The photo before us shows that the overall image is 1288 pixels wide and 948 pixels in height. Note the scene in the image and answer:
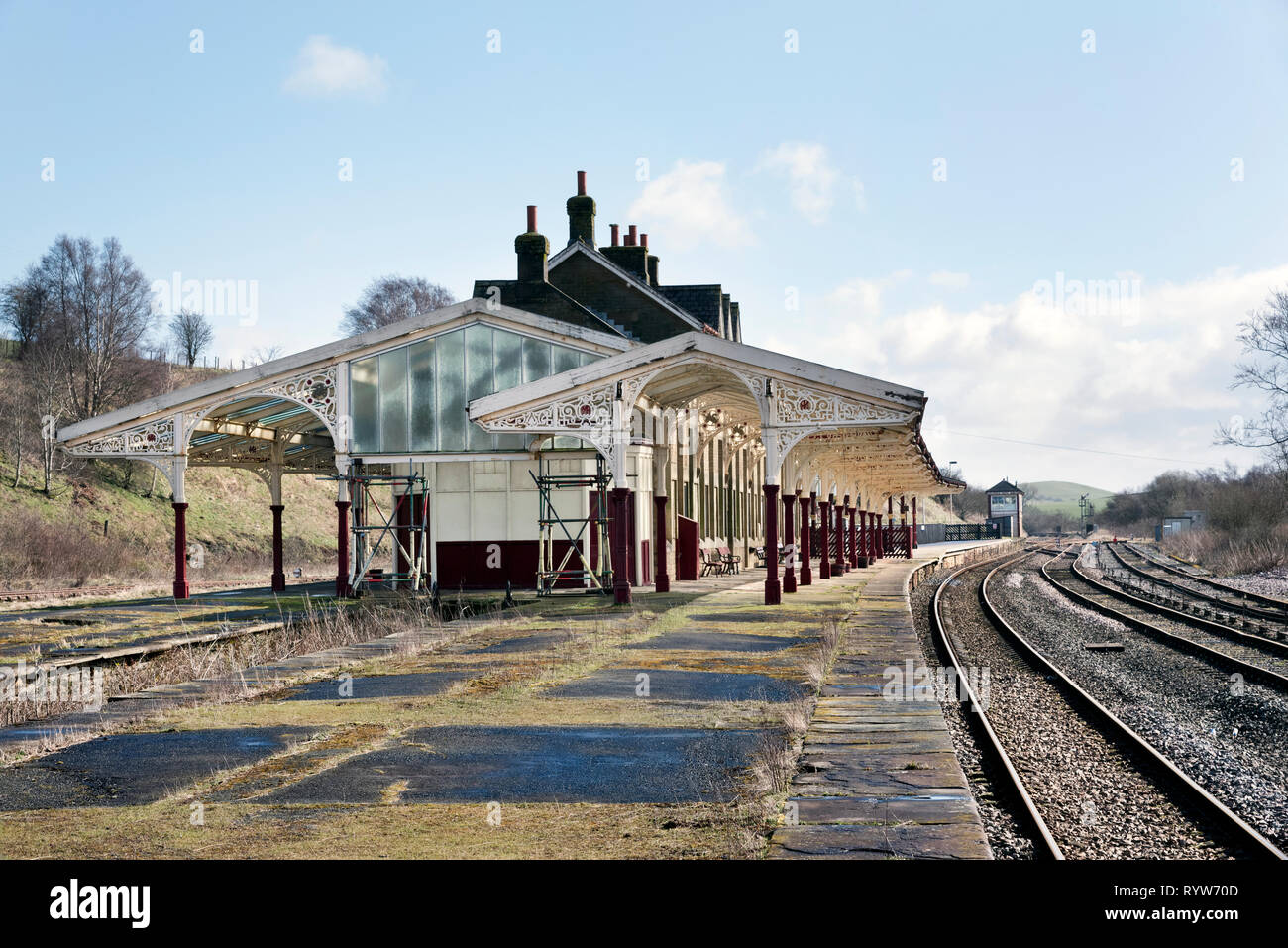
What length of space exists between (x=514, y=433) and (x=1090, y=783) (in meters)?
16.4

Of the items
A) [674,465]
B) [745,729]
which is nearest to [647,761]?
[745,729]

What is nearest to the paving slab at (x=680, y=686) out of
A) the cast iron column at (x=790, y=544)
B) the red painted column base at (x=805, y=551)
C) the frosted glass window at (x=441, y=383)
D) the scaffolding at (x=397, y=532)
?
the cast iron column at (x=790, y=544)

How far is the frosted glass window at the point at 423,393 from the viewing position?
24141 millimetres

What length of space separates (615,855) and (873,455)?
32.1 m

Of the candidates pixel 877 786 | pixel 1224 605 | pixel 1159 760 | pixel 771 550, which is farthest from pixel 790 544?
pixel 877 786

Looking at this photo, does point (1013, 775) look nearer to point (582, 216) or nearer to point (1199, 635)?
point (1199, 635)

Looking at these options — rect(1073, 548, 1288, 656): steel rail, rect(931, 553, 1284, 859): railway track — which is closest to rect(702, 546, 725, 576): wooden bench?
rect(1073, 548, 1288, 656): steel rail

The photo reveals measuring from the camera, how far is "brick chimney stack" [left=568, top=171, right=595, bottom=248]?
134ft

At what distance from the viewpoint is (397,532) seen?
2698 cm

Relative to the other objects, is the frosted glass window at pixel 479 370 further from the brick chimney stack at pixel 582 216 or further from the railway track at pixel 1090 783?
the brick chimney stack at pixel 582 216

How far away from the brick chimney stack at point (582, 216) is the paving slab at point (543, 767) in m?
33.7

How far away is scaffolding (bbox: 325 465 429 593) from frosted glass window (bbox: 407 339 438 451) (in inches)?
38.3
